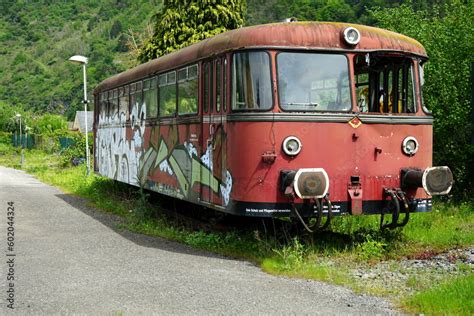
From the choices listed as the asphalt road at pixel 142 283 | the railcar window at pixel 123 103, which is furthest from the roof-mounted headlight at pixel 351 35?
the railcar window at pixel 123 103

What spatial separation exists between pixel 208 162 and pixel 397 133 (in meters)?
2.68

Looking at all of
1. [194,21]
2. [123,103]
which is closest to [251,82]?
[123,103]

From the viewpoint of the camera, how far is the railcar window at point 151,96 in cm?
1275

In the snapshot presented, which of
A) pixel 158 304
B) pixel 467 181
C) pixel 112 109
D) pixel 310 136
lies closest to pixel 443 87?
pixel 467 181

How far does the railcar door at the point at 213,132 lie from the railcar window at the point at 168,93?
1.56 metres

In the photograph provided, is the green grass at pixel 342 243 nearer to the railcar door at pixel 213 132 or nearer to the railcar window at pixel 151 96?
the railcar door at pixel 213 132

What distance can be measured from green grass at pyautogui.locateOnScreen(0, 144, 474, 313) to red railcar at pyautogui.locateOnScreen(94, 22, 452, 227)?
0.56 metres

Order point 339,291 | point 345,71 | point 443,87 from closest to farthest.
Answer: point 339,291, point 345,71, point 443,87

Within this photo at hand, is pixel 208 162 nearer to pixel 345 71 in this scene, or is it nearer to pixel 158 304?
pixel 345 71

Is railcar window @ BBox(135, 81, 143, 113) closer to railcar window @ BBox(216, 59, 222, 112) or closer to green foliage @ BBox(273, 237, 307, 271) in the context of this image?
railcar window @ BBox(216, 59, 222, 112)

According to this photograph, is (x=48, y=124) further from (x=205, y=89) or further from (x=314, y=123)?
(x=314, y=123)

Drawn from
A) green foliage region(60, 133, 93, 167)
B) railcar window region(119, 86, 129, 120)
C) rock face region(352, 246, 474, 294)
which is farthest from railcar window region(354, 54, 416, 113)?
green foliage region(60, 133, 93, 167)

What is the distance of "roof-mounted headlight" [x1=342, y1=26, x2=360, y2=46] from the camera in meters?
9.11

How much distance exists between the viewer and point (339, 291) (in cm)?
719
